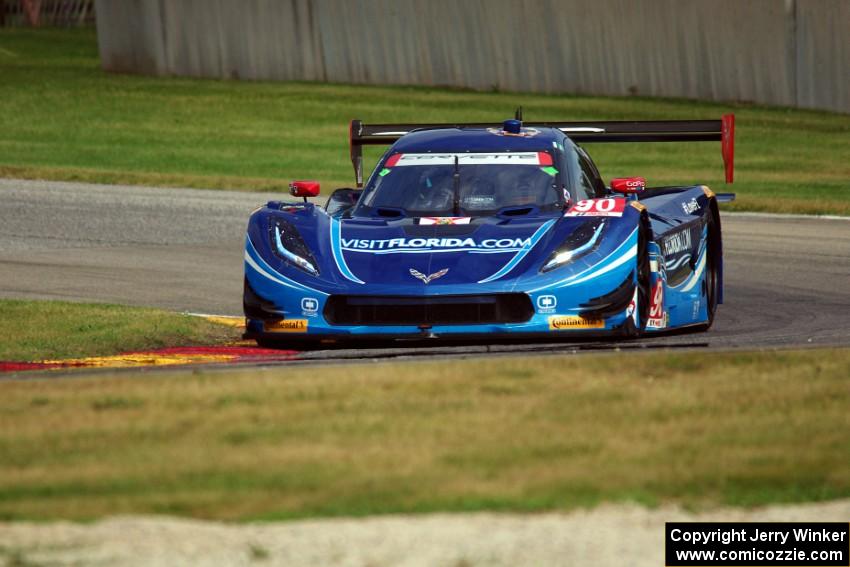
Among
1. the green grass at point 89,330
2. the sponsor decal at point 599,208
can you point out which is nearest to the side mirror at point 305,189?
the green grass at point 89,330

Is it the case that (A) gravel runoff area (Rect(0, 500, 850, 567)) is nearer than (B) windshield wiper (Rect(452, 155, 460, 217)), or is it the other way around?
(A) gravel runoff area (Rect(0, 500, 850, 567))

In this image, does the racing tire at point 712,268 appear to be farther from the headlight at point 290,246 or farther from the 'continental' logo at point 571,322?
the headlight at point 290,246

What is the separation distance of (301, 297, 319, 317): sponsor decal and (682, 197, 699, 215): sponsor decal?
2988 millimetres

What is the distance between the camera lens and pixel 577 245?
9211 mm

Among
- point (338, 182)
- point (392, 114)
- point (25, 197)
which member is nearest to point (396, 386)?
point (25, 197)

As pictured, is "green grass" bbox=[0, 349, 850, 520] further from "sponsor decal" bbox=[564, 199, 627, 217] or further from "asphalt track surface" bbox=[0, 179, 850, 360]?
"sponsor decal" bbox=[564, 199, 627, 217]

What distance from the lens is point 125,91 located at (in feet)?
116

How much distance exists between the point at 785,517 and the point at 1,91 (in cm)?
3225

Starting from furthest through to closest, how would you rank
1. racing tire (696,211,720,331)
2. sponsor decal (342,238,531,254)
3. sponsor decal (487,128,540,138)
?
racing tire (696,211,720,331) < sponsor decal (487,128,540,138) < sponsor decal (342,238,531,254)

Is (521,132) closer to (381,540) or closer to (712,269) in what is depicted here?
(712,269)

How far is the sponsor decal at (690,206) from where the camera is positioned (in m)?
11.0

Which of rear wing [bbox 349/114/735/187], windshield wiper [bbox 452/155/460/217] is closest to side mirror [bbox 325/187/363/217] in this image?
windshield wiper [bbox 452/155/460/217]

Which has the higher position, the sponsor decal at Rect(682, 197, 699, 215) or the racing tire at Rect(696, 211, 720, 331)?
the sponsor decal at Rect(682, 197, 699, 215)

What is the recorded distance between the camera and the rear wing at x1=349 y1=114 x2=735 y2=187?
39.6 feet
